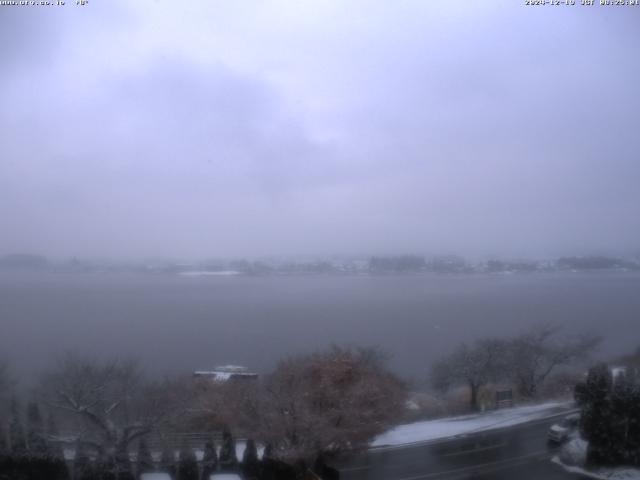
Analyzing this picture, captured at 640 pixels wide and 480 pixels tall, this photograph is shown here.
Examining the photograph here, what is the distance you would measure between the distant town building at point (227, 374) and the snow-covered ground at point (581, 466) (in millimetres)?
5373

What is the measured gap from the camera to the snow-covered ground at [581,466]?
6.91 metres

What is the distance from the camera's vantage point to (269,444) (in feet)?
Answer: 24.1

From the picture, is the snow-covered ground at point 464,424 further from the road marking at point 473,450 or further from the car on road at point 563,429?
the car on road at point 563,429

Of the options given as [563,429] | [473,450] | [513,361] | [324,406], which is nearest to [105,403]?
[324,406]

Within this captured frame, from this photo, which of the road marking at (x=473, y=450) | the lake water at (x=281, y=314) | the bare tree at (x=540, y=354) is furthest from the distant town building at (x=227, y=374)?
the bare tree at (x=540, y=354)

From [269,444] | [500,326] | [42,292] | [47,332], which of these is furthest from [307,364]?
[42,292]

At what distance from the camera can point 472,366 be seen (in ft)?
43.3

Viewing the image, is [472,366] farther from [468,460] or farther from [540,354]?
[468,460]

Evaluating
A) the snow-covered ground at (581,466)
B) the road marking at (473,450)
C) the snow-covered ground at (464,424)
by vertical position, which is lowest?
the snow-covered ground at (464,424)

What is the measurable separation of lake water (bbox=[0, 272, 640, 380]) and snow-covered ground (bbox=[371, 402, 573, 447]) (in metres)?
3.12

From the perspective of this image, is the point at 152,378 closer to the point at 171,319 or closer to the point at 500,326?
the point at 171,319

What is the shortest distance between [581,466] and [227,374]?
6607mm

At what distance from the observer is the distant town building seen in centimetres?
953

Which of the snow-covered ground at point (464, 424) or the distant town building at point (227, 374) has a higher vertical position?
the distant town building at point (227, 374)
